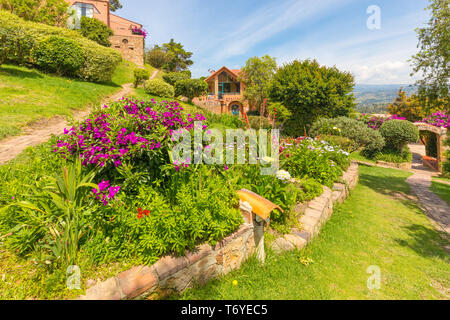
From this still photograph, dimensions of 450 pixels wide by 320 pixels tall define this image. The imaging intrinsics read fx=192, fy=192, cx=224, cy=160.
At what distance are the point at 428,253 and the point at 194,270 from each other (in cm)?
392

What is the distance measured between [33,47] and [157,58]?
24.8 meters

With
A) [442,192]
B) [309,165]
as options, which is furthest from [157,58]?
[442,192]

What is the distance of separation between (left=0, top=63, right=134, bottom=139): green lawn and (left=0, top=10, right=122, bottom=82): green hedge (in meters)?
0.94

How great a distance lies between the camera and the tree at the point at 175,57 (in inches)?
1248

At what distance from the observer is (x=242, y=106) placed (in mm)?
25406

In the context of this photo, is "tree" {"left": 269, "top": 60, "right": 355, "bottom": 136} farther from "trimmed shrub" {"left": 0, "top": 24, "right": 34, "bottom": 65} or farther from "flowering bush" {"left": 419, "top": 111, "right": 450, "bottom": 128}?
"trimmed shrub" {"left": 0, "top": 24, "right": 34, "bottom": 65}

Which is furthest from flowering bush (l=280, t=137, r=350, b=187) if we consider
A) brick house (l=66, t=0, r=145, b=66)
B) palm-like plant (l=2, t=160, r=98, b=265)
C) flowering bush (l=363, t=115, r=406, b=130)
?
brick house (l=66, t=0, r=145, b=66)

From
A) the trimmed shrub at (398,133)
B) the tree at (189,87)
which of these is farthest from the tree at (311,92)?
the tree at (189,87)

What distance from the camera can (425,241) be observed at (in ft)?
11.6

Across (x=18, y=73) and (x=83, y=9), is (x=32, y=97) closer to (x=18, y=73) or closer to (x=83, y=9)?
(x=18, y=73)

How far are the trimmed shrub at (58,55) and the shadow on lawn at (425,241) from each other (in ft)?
52.5

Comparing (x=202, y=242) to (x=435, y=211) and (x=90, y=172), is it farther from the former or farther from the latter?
(x=435, y=211)

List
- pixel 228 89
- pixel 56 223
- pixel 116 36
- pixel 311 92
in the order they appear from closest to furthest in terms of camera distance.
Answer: pixel 56 223, pixel 311 92, pixel 116 36, pixel 228 89

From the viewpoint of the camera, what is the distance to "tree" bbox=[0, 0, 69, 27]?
630 inches
